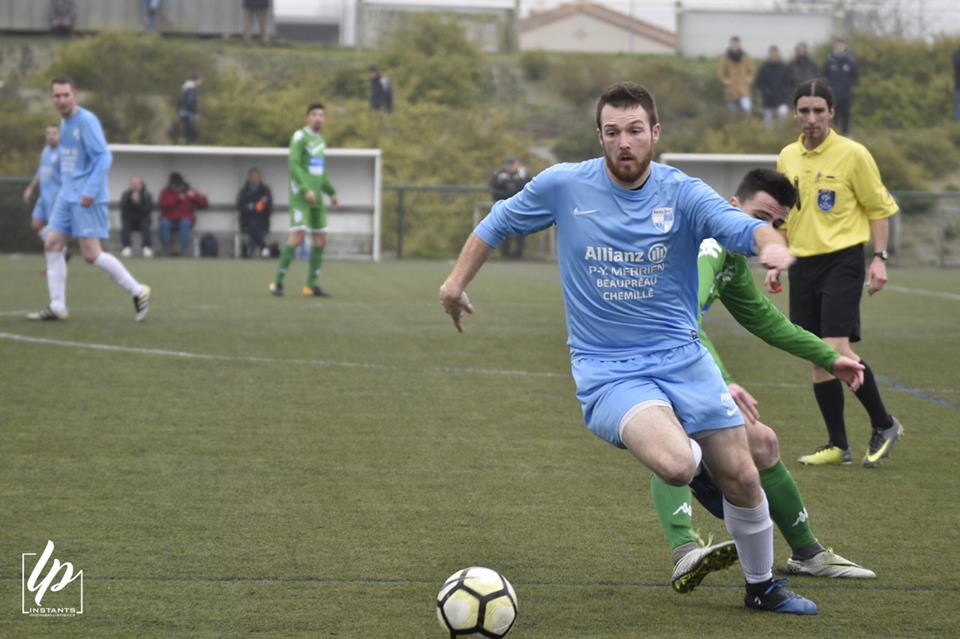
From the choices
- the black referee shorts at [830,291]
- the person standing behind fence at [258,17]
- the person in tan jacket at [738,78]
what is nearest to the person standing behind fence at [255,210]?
the person in tan jacket at [738,78]

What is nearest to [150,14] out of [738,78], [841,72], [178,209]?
[178,209]

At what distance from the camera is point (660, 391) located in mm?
4930

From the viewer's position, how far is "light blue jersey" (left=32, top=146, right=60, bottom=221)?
50.9ft

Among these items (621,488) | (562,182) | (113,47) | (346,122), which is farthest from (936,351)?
(113,47)

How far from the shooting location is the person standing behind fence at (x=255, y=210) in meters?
29.7

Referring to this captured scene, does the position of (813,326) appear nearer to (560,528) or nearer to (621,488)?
(621,488)

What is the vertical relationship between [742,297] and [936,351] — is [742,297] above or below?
above

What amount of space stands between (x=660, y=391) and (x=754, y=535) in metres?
Result: 0.58

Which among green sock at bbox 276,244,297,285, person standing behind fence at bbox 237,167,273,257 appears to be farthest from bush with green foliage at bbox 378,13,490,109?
green sock at bbox 276,244,297,285

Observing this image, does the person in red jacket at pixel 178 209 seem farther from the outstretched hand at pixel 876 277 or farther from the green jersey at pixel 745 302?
the green jersey at pixel 745 302

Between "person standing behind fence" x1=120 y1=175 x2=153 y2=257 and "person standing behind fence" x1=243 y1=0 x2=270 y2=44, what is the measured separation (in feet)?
52.3

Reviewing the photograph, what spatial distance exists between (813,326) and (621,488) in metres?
1.71

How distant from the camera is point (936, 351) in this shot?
521 inches

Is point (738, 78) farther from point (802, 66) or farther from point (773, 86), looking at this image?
point (802, 66)
